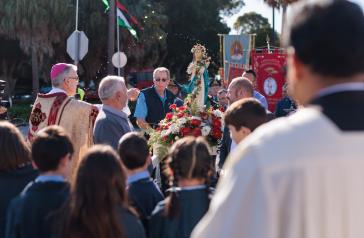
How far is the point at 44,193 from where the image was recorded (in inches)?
133

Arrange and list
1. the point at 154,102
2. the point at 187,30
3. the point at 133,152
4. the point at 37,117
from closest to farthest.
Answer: the point at 133,152
the point at 37,117
the point at 154,102
the point at 187,30

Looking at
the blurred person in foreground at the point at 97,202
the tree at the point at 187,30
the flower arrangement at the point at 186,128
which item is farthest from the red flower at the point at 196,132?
the tree at the point at 187,30

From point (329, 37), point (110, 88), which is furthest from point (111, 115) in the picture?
point (329, 37)

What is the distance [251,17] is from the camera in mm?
69688

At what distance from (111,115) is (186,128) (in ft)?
3.87

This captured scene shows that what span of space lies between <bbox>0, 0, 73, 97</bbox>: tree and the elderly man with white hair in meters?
→ 25.0

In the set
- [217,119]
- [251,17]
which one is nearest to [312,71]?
[217,119]

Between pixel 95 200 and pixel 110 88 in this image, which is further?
pixel 110 88

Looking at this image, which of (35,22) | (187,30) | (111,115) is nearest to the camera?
(111,115)

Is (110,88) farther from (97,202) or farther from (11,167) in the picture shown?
(97,202)

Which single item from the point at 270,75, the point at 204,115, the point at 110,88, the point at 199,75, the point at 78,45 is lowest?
the point at 204,115

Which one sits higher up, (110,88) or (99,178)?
(110,88)

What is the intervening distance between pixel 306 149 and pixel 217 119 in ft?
16.5

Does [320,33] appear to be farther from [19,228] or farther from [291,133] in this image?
[19,228]
